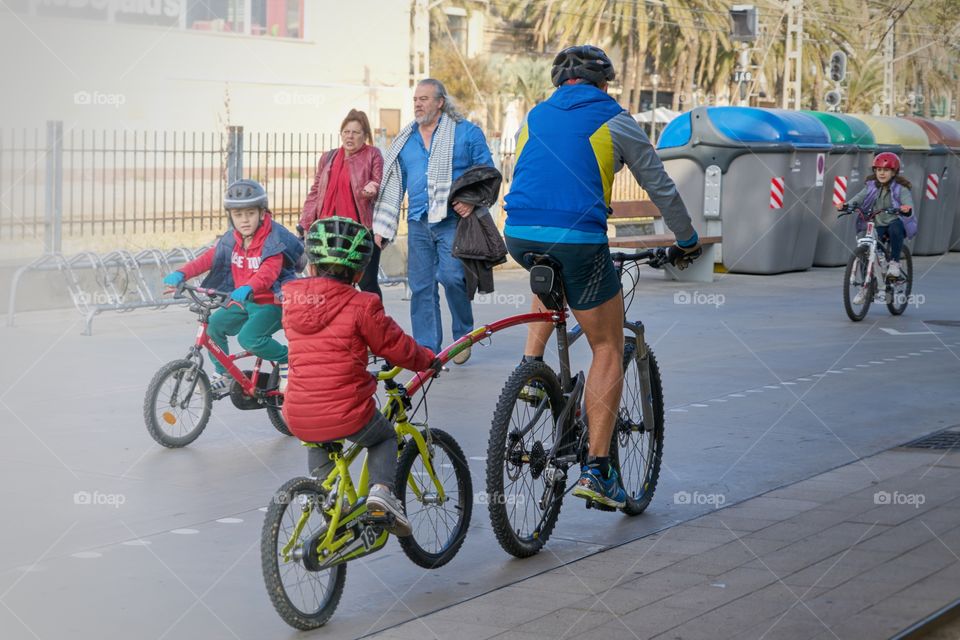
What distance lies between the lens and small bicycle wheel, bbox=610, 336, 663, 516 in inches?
249

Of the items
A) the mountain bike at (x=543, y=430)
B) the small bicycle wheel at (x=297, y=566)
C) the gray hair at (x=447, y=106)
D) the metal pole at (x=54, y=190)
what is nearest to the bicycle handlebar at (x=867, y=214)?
the gray hair at (x=447, y=106)

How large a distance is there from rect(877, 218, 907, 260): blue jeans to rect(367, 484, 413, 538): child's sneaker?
35.2 ft

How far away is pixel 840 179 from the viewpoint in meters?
21.8

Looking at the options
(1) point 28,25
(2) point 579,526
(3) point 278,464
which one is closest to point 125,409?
(3) point 278,464

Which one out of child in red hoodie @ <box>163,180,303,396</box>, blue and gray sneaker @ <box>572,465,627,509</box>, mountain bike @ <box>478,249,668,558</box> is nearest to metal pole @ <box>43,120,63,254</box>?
child in red hoodie @ <box>163,180,303,396</box>

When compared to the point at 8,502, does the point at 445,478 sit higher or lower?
higher

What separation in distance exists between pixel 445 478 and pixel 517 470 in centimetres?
34

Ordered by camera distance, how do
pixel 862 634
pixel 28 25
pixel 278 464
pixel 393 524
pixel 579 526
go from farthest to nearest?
pixel 28 25 < pixel 278 464 < pixel 579 526 < pixel 393 524 < pixel 862 634

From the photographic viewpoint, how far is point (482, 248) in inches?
349

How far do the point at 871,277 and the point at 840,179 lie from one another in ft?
25.3

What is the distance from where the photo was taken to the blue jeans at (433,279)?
416 inches

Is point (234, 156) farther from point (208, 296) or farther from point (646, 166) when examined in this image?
point (646, 166)

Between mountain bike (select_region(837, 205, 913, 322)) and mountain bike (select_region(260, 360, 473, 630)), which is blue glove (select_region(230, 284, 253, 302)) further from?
mountain bike (select_region(837, 205, 913, 322))

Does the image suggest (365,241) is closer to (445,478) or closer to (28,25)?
(445,478)
